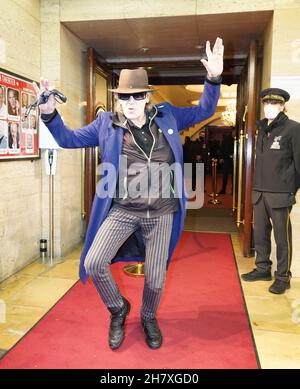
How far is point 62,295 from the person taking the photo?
331cm

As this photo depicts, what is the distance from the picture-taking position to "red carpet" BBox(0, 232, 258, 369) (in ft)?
7.48

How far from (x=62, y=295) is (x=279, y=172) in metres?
2.08

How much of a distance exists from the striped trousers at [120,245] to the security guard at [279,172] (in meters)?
1.41

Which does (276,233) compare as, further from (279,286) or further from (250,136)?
(250,136)

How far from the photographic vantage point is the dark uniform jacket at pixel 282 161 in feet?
10.9

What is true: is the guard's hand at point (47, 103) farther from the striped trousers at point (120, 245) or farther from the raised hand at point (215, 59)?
the raised hand at point (215, 59)

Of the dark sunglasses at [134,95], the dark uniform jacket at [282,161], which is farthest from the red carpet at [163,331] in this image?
the dark sunglasses at [134,95]

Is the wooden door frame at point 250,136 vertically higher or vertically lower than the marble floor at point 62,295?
higher

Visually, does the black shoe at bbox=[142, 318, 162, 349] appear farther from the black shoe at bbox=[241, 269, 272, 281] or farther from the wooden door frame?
the wooden door frame

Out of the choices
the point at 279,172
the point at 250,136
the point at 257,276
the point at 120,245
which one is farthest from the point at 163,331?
the point at 250,136

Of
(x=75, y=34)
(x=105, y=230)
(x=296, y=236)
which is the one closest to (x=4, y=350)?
(x=105, y=230)

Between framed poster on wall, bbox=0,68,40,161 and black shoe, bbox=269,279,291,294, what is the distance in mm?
2563
